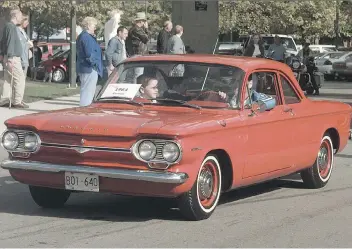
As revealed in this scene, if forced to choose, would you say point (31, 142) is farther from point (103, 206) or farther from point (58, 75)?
point (58, 75)

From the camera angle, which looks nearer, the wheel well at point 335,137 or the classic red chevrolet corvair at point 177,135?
the classic red chevrolet corvair at point 177,135

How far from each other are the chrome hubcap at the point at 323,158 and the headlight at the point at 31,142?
3.64 metres

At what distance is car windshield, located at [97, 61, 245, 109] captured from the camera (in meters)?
8.18

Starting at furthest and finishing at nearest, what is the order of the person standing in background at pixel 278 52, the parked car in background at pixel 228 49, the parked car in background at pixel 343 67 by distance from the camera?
the parked car in background at pixel 228 49 < the parked car in background at pixel 343 67 < the person standing in background at pixel 278 52

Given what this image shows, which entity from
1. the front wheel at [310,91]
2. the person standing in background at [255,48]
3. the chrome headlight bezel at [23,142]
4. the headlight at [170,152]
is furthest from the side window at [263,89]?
the front wheel at [310,91]

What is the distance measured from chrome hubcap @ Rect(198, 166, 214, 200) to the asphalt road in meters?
0.24

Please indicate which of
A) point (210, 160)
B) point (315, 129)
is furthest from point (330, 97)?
point (210, 160)

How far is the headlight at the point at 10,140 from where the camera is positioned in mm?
7633

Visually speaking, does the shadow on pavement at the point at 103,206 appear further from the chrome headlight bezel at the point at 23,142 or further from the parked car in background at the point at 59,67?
the parked car in background at the point at 59,67

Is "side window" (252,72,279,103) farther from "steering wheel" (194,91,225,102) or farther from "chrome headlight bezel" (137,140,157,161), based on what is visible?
"chrome headlight bezel" (137,140,157,161)

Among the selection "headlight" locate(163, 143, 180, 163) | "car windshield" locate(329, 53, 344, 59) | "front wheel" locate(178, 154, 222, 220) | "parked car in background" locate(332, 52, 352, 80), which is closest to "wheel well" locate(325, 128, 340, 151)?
"front wheel" locate(178, 154, 222, 220)

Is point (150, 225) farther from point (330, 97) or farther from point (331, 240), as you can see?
point (330, 97)

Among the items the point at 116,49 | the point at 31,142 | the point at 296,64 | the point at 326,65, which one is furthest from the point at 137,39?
the point at 326,65

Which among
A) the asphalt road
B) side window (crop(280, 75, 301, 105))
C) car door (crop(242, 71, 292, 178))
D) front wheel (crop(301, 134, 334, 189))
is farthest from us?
front wheel (crop(301, 134, 334, 189))
